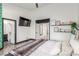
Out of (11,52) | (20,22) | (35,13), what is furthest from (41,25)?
(11,52)

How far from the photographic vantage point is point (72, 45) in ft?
4.23

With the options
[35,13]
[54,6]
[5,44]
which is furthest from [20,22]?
[54,6]

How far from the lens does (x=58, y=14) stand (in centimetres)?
133

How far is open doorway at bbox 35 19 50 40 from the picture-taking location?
1.33 meters

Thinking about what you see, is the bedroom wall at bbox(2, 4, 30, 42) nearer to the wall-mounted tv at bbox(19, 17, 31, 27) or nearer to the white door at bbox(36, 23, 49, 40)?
the wall-mounted tv at bbox(19, 17, 31, 27)

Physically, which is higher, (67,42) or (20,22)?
(20,22)

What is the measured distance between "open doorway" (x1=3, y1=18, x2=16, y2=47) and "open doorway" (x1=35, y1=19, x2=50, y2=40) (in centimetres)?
32

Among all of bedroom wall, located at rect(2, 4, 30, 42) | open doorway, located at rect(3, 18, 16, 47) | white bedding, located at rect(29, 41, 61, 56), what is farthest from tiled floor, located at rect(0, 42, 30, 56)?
white bedding, located at rect(29, 41, 61, 56)

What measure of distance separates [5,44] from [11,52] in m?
0.13

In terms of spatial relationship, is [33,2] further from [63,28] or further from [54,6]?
[63,28]

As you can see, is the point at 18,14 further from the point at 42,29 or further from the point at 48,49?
the point at 48,49

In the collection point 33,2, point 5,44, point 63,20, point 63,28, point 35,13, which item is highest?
point 33,2

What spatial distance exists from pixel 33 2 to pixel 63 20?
1.56 ft

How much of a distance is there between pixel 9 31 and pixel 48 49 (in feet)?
1.91
